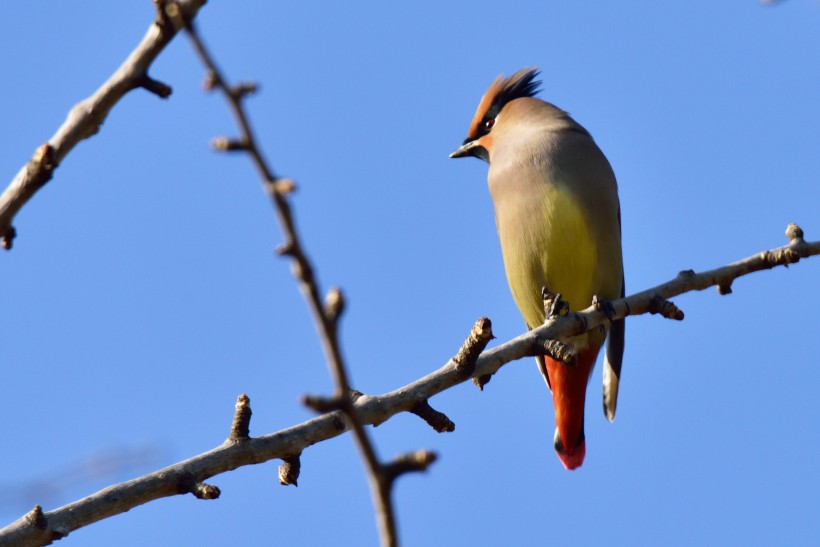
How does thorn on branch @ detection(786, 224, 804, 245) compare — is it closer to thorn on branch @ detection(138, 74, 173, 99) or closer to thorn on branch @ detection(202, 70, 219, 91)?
thorn on branch @ detection(138, 74, 173, 99)

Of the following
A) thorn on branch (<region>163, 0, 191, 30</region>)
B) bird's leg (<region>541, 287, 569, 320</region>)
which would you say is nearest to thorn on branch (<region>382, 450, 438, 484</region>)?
thorn on branch (<region>163, 0, 191, 30</region>)

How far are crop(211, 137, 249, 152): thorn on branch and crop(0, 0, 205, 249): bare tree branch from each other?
0.51 meters

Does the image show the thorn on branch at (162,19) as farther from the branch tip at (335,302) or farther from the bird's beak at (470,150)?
the bird's beak at (470,150)

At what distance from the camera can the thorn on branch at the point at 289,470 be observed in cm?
261

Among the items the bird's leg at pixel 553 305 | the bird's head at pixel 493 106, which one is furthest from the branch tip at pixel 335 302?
the bird's head at pixel 493 106

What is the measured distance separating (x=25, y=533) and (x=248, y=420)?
0.55m

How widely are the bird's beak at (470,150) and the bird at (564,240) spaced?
1.47 feet

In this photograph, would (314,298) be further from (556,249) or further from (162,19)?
(556,249)

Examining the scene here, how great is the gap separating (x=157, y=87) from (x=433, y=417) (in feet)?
3.94

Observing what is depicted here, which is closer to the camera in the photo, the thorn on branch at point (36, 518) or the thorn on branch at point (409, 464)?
the thorn on branch at point (409, 464)

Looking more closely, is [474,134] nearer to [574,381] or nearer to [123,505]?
[574,381]

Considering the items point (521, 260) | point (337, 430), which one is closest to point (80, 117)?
point (337, 430)

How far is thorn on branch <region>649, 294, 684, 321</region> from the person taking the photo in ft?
11.1

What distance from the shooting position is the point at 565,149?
15.5ft
